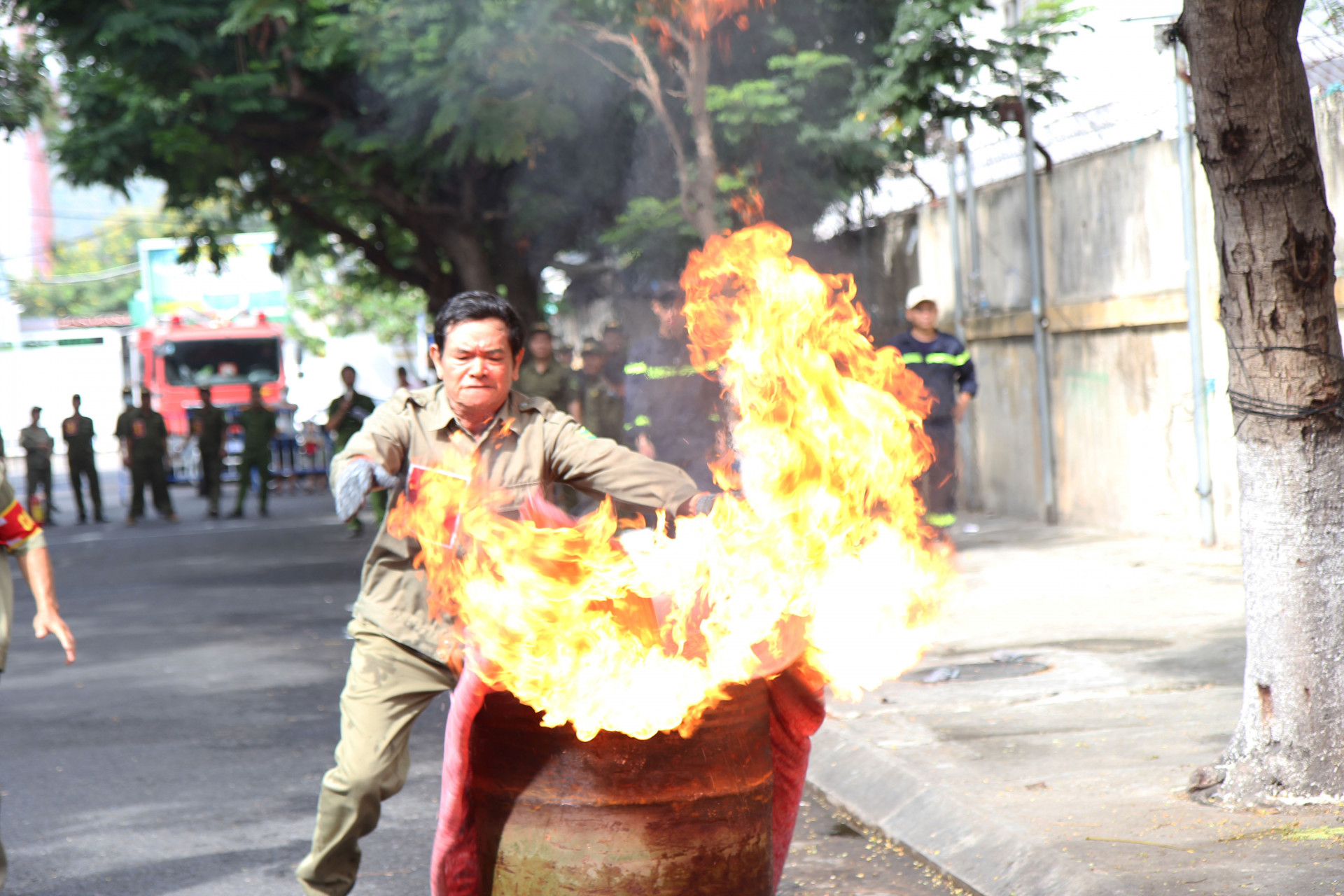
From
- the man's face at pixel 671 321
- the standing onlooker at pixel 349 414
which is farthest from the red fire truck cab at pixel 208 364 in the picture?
the man's face at pixel 671 321

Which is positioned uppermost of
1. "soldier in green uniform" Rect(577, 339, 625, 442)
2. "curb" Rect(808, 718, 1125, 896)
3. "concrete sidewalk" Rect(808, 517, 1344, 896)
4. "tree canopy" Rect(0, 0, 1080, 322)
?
"tree canopy" Rect(0, 0, 1080, 322)

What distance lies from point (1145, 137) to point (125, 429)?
1458 cm

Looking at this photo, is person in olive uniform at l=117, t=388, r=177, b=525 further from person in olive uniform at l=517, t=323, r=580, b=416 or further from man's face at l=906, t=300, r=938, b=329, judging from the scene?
man's face at l=906, t=300, r=938, b=329

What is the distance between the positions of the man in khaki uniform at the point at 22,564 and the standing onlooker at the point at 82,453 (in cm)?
1741

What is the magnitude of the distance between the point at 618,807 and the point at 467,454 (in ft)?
3.73

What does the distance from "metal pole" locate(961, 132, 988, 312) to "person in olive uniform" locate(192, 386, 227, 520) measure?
11.3 meters

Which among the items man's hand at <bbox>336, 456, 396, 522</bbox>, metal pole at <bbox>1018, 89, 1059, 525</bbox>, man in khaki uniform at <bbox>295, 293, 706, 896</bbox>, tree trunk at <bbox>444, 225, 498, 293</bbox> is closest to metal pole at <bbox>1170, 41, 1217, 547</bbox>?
metal pole at <bbox>1018, 89, 1059, 525</bbox>

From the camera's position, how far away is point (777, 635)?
10.6ft

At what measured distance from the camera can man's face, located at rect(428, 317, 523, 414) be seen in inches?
144

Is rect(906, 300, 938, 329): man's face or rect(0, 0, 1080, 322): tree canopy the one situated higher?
rect(0, 0, 1080, 322): tree canopy

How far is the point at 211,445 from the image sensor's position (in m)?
20.7

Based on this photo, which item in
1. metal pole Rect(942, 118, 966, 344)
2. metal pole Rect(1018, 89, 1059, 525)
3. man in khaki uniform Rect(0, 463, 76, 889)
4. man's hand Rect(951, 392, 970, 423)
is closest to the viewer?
man in khaki uniform Rect(0, 463, 76, 889)

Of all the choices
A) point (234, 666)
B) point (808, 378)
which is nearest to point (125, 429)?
point (234, 666)

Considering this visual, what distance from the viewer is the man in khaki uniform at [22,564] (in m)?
4.07
